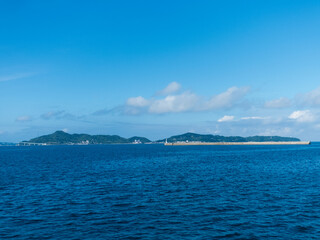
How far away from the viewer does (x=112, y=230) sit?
105 ft

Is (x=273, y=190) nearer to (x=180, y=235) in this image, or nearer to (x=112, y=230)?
(x=180, y=235)

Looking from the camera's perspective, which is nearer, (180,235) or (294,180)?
(180,235)

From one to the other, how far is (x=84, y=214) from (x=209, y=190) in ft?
88.6

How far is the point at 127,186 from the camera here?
5988 centimetres

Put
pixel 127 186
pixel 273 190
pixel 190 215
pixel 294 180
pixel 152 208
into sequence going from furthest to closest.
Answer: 1. pixel 294 180
2. pixel 127 186
3. pixel 273 190
4. pixel 152 208
5. pixel 190 215

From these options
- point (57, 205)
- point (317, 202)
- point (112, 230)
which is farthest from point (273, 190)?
point (57, 205)

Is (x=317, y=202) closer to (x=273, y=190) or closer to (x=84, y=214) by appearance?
(x=273, y=190)

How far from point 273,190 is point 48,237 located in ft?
144

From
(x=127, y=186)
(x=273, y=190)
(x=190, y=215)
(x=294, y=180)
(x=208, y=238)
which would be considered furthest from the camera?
(x=294, y=180)

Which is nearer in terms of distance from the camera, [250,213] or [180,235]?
[180,235]

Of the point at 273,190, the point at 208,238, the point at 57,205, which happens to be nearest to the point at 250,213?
the point at 208,238

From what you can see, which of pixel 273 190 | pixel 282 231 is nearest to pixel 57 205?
pixel 282 231

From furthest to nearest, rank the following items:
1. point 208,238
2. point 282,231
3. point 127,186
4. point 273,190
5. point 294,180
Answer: point 294,180 → point 127,186 → point 273,190 → point 282,231 → point 208,238

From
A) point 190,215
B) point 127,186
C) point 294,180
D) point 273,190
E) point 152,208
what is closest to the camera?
point 190,215
